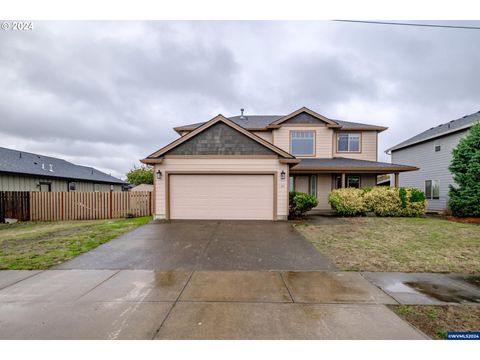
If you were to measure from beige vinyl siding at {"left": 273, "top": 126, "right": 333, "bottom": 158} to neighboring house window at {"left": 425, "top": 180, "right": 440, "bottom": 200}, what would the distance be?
854 cm

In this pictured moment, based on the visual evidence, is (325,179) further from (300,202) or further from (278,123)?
(278,123)

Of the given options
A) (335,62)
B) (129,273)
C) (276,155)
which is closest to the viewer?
(129,273)

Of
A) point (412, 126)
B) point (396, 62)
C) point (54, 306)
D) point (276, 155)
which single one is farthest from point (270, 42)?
point (412, 126)

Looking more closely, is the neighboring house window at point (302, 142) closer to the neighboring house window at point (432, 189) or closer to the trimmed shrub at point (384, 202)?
the trimmed shrub at point (384, 202)

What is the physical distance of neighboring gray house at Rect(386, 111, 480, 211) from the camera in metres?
13.9

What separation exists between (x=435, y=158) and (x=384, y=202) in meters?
8.38

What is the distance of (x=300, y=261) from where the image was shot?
484 centimetres

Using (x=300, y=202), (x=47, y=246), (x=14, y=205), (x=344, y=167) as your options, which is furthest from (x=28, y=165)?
(x=344, y=167)

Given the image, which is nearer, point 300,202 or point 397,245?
point 397,245

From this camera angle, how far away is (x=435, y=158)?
600 inches

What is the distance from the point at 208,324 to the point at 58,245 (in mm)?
5975

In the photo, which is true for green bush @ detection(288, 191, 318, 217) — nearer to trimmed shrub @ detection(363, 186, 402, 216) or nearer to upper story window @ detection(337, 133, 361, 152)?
trimmed shrub @ detection(363, 186, 402, 216)

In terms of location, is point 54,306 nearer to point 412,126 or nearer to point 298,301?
point 298,301

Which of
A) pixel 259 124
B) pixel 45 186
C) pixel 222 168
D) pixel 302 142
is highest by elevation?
pixel 259 124
